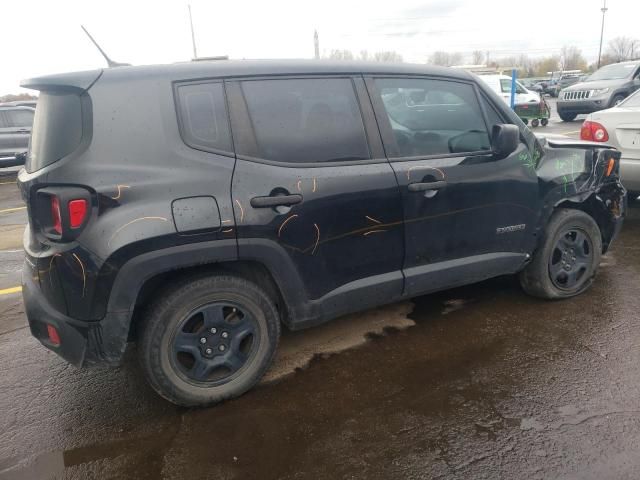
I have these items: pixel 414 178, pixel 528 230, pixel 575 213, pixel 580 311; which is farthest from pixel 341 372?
pixel 575 213

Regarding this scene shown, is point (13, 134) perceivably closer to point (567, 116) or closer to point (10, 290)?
point (10, 290)

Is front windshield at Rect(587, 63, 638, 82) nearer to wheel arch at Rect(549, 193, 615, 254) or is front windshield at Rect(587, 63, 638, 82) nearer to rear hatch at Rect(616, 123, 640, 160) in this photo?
rear hatch at Rect(616, 123, 640, 160)

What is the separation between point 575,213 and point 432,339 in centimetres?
152

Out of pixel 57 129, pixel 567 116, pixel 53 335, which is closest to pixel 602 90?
pixel 567 116

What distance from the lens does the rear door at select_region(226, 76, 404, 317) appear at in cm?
258

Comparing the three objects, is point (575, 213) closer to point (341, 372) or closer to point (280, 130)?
point (341, 372)

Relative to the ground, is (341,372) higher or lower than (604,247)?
lower

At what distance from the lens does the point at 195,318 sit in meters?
2.62

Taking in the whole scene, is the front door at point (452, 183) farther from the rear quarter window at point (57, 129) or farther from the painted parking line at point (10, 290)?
the painted parking line at point (10, 290)

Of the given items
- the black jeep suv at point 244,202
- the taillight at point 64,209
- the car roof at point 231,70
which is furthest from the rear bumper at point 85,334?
the car roof at point 231,70

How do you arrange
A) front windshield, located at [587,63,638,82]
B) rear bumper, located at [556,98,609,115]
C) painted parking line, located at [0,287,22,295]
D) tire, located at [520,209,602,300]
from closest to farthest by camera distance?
tire, located at [520,209,602,300] → painted parking line, located at [0,287,22,295] → rear bumper, located at [556,98,609,115] → front windshield, located at [587,63,638,82]

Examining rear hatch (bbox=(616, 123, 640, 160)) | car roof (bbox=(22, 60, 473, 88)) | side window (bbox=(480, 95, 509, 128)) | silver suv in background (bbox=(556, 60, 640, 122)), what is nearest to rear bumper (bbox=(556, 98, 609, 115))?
silver suv in background (bbox=(556, 60, 640, 122))

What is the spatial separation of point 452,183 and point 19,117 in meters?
12.8

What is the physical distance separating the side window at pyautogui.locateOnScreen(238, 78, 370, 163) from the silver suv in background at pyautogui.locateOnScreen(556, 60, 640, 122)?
48.6ft
